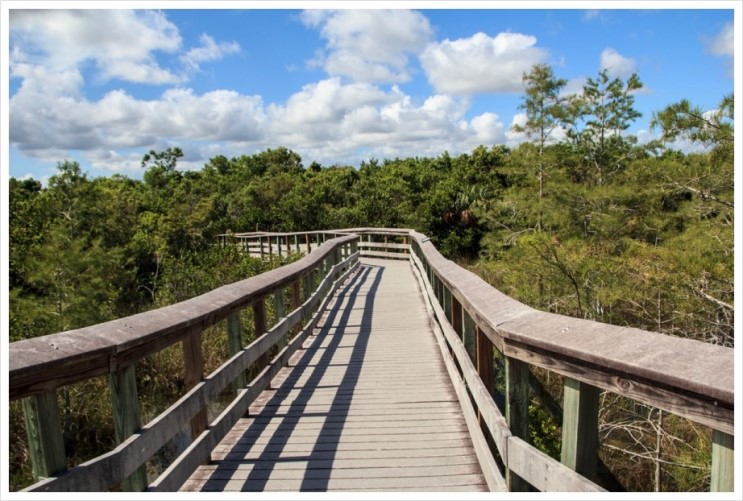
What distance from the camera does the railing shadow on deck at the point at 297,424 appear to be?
10.5ft

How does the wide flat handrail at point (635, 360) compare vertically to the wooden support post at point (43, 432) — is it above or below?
above

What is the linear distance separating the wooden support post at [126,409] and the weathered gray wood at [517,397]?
1553 mm

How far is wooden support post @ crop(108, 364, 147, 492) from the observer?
230 centimetres

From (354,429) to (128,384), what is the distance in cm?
195

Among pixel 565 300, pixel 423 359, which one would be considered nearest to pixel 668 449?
pixel 565 300

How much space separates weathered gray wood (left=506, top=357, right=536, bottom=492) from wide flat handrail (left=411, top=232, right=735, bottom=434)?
113 mm

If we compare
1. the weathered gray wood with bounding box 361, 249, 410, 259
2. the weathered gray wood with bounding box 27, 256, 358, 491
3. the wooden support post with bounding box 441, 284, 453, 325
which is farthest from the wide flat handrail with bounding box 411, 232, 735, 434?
the weathered gray wood with bounding box 361, 249, 410, 259

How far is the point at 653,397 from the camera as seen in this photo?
1449 millimetres

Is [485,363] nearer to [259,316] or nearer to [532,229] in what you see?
[259,316]

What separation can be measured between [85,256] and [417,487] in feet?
53.0

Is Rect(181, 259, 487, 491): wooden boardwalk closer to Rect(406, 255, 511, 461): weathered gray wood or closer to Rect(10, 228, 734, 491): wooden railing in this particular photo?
Rect(10, 228, 734, 491): wooden railing

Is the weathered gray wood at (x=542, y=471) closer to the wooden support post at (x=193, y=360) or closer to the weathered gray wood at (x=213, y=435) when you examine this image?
the weathered gray wood at (x=213, y=435)

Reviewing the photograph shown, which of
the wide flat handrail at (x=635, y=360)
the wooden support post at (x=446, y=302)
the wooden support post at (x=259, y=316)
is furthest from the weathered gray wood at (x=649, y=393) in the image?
the wooden support post at (x=446, y=302)

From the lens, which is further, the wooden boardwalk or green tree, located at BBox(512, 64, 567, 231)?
green tree, located at BBox(512, 64, 567, 231)
